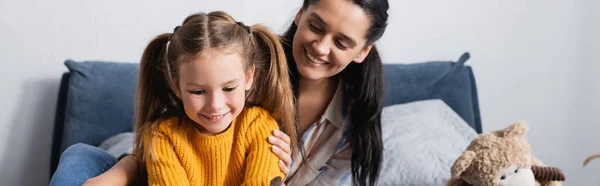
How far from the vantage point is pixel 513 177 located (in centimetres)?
159

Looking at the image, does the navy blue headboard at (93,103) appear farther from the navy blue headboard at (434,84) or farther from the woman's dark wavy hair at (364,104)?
the woman's dark wavy hair at (364,104)

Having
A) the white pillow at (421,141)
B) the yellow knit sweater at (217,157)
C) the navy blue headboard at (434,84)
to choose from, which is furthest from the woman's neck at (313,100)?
the navy blue headboard at (434,84)

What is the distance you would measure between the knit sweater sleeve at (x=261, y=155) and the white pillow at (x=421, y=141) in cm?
60

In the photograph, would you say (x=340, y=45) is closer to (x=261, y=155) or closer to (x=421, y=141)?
(x=261, y=155)

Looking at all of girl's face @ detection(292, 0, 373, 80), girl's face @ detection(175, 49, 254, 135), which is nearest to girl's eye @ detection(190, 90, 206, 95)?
girl's face @ detection(175, 49, 254, 135)

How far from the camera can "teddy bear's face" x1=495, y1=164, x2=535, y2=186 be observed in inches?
62.2

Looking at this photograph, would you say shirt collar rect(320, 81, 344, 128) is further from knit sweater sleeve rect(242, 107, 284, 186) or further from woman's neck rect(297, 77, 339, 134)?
knit sweater sleeve rect(242, 107, 284, 186)

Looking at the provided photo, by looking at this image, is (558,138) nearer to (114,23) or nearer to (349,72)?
(349,72)

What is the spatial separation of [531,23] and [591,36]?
0.23 metres

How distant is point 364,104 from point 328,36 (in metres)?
0.26

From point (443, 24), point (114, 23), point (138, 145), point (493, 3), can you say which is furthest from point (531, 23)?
point (138, 145)

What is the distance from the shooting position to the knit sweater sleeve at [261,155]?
1.27m

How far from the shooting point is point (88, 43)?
86.2 inches

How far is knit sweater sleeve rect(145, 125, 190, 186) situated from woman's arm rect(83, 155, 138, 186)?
0.08 metres
